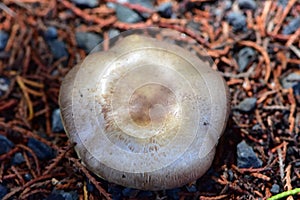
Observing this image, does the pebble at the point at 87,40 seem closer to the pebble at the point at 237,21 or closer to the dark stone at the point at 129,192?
the pebble at the point at 237,21

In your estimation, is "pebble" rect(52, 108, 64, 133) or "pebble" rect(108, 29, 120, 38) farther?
"pebble" rect(108, 29, 120, 38)

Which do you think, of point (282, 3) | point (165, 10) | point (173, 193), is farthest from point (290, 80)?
point (173, 193)

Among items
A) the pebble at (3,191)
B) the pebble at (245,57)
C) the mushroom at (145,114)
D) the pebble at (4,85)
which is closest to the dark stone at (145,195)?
the mushroom at (145,114)

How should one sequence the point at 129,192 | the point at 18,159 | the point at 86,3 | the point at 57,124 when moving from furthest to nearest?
the point at 86,3 → the point at 57,124 → the point at 18,159 → the point at 129,192

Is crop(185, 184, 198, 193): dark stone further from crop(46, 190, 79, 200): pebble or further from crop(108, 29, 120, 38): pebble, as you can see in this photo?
crop(108, 29, 120, 38): pebble

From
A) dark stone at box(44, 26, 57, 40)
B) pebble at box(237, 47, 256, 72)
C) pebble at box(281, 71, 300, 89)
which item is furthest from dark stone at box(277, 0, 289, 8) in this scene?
dark stone at box(44, 26, 57, 40)

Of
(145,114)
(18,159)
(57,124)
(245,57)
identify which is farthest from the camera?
(245,57)

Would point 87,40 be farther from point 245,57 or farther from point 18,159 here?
point 245,57
